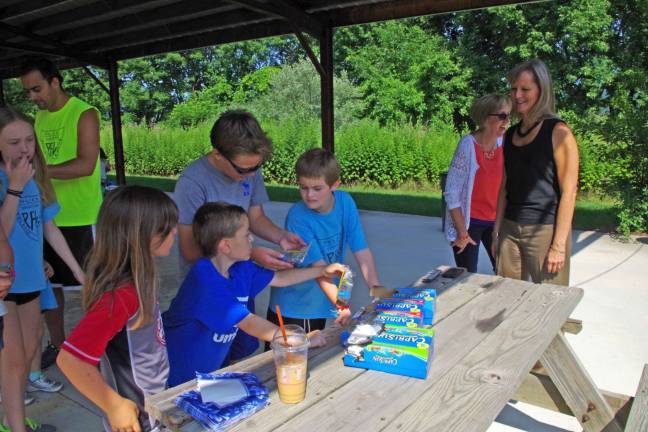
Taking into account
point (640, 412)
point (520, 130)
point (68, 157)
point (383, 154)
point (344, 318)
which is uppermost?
point (520, 130)

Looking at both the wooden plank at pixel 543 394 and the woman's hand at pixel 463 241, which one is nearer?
the wooden plank at pixel 543 394

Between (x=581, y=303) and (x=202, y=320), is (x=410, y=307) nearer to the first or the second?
(x=202, y=320)

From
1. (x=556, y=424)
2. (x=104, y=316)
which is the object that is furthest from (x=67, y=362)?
(x=556, y=424)

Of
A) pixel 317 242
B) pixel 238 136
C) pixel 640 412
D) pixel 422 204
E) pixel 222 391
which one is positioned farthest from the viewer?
pixel 422 204

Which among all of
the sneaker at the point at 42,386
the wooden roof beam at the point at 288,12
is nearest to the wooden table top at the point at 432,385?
the sneaker at the point at 42,386

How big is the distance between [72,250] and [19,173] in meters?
0.98

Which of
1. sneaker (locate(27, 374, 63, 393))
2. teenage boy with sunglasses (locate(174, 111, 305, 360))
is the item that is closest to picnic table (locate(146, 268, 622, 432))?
teenage boy with sunglasses (locate(174, 111, 305, 360))

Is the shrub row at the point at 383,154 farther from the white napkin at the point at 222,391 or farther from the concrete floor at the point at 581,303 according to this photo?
the white napkin at the point at 222,391

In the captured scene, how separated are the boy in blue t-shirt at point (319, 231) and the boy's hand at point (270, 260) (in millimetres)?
118

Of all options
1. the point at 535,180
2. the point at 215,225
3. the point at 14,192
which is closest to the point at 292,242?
the point at 215,225

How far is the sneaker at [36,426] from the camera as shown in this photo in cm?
241

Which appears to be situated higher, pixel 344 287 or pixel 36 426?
pixel 344 287

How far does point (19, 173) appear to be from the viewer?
7.45 ft

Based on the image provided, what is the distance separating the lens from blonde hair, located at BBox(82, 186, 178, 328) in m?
1.58
